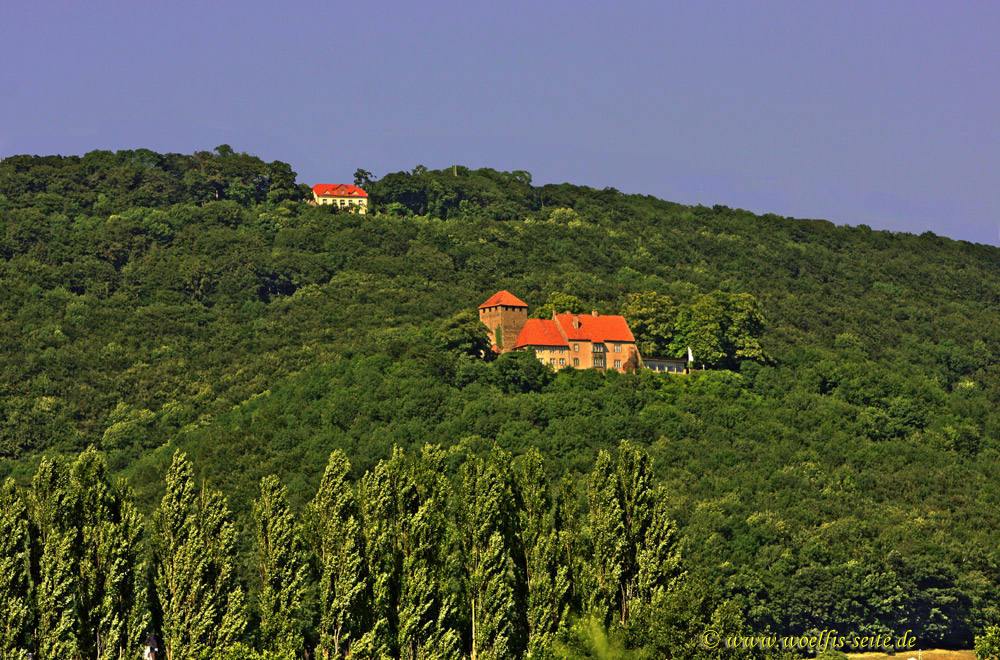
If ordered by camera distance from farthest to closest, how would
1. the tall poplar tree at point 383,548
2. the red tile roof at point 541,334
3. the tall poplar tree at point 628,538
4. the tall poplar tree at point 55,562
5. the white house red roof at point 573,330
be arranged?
the white house red roof at point 573,330 < the red tile roof at point 541,334 < the tall poplar tree at point 628,538 < the tall poplar tree at point 383,548 < the tall poplar tree at point 55,562

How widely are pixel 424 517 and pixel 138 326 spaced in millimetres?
94729

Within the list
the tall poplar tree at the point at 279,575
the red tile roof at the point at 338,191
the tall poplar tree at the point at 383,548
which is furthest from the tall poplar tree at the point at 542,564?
the red tile roof at the point at 338,191

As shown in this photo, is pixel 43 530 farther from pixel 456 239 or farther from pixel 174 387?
pixel 456 239

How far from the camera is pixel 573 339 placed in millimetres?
109312

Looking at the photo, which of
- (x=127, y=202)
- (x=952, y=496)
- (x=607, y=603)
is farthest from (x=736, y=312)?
(x=127, y=202)

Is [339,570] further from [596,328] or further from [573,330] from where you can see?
[596,328]

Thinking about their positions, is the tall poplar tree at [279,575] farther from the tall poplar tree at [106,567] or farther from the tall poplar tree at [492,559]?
the tall poplar tree at [492,559]

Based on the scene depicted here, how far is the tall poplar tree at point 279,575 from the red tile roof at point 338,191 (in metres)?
133

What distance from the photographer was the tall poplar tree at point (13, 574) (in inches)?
1629

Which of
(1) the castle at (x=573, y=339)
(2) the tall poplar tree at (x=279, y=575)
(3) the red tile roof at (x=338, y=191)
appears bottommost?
(2) the tall poplar tree at (x=279, y=575)

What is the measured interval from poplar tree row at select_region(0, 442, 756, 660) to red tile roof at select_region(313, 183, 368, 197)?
424ft

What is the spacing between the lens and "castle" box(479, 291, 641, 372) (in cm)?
10844

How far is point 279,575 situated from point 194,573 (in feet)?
10.2

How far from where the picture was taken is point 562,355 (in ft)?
357
